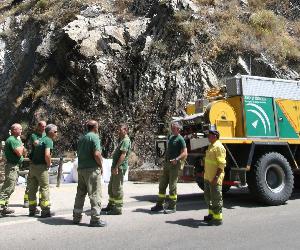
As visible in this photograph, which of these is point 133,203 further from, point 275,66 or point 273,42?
point 273,42

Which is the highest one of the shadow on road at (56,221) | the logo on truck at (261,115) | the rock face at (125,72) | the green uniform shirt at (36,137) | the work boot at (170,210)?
the rock face at (125,72)

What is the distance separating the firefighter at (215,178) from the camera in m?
7.50

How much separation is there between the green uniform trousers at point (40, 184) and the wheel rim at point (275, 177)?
15.5 feet

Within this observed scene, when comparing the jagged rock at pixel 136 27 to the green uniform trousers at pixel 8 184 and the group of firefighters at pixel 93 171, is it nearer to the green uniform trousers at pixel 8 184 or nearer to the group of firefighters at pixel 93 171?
the group of firefighters at pixel 93 171

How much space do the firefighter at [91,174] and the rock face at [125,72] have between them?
873 cm

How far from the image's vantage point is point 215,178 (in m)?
7.54

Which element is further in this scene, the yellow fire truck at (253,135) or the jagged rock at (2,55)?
the jagged rock at (2,55)

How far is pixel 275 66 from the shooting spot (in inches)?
705

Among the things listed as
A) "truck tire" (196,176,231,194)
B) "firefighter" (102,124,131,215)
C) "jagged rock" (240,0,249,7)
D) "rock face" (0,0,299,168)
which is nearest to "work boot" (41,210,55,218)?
"firefighter" (102,124,131,215)

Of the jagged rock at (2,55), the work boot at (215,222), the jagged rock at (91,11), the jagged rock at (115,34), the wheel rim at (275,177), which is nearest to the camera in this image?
the work boot at (215,222)

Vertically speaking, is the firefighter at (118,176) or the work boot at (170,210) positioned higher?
the firefighter at (118,176)

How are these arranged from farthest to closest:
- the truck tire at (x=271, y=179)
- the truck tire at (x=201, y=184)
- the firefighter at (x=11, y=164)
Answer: the truck tire at (x=201, y=184), the truck tire at (x=271, y=179), the firefighter at (x=11, y=164)

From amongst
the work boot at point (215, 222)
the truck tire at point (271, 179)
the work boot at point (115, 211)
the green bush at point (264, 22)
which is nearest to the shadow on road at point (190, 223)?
the work boot at point (215, 222)

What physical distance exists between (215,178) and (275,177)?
264cm
